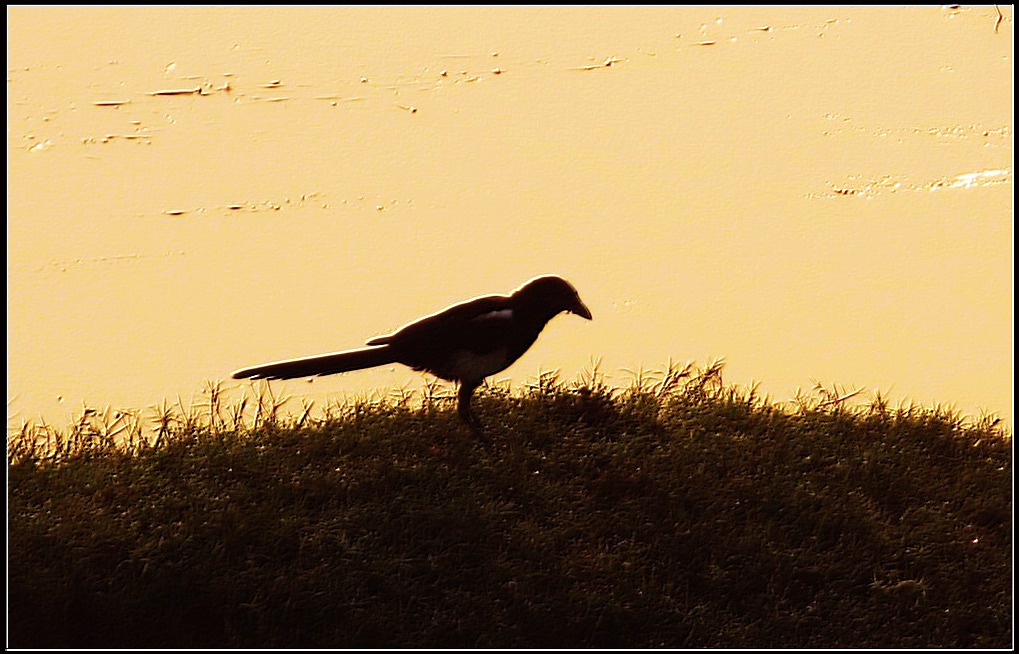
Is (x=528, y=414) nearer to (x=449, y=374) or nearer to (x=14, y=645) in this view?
(x=449, y=374)

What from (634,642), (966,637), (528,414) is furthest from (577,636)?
(966,637)

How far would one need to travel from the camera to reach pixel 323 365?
4.34 metres

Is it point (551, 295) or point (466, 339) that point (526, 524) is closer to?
point (466, 339)

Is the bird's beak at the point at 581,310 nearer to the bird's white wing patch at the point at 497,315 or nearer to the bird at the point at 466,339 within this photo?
the bird at the point at 466,339

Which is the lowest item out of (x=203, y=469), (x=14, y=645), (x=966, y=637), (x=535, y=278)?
(x=966, y=637)

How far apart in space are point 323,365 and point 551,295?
710 mm

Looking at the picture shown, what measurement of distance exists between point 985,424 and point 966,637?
2.86 feet

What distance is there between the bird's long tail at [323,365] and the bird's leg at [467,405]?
0.26 meters

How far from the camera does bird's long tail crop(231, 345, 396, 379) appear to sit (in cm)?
433

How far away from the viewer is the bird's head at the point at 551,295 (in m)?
4.41

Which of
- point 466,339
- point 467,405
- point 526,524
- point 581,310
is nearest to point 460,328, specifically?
point 466,339

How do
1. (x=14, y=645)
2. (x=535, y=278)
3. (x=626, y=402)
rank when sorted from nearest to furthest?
(x=14, y=645) → (x=535, y=278) → (x=626, y=402)

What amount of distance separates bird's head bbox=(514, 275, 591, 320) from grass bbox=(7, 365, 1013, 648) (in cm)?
38

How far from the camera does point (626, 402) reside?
4742 mm
